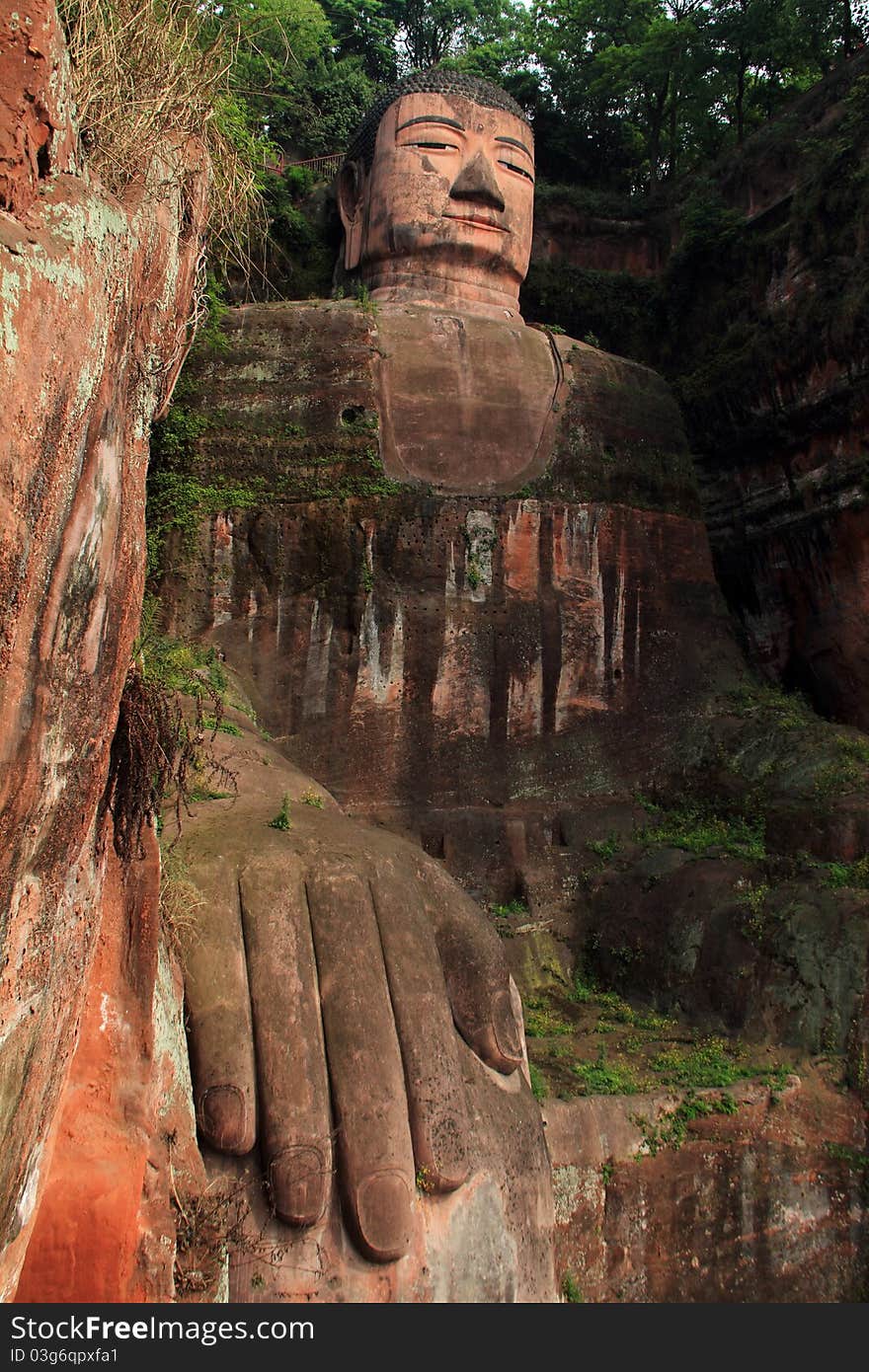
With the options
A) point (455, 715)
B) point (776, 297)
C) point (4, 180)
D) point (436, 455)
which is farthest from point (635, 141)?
point (4, 180)

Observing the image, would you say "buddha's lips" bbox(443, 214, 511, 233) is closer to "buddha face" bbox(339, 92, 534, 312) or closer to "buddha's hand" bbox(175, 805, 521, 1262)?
"buddha face" bbox(339, 92, 534, 312)

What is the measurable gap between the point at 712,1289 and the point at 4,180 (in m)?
6.98

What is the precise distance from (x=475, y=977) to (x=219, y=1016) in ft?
4.70

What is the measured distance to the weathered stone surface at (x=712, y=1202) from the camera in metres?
7.18

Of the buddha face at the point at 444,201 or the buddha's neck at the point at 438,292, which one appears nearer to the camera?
the buddha's neck at the point at 438,292

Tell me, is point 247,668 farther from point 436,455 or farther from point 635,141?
point 635,141

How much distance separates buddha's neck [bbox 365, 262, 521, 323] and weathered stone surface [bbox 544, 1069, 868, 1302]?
857 cm

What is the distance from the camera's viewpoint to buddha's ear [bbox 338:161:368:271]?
1378cm

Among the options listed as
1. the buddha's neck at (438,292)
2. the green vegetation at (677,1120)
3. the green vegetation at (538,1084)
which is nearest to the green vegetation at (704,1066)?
the green vegetation at (677,1120)

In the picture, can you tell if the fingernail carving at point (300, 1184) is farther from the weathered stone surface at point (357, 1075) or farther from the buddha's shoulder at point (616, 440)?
the buddha's shoulder at point (616, 440)

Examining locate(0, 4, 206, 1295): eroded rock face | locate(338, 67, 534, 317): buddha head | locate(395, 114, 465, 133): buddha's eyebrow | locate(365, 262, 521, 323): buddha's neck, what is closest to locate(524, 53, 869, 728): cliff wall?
locate(365, 262, 521, 323): buddha's neck

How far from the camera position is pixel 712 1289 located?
7.28 m

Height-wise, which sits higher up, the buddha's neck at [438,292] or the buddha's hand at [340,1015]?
the buddha's neck at [438,292]

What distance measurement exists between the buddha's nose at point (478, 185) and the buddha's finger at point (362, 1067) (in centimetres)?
920
